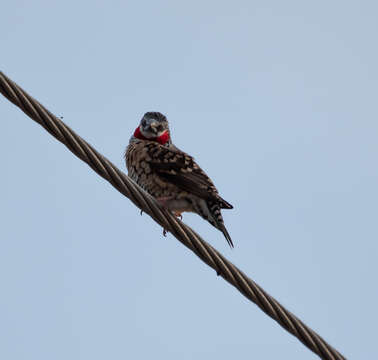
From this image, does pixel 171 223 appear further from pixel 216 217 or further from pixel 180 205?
pixel 180 205

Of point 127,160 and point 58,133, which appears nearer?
point 58,133

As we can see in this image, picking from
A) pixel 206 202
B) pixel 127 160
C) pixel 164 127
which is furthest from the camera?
pixel 164 127

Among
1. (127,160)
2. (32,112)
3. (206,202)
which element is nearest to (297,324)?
(32,112)

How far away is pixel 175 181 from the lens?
28.7 feet

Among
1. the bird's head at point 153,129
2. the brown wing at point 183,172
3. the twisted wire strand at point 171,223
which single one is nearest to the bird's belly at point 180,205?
→ the brown wing at point 183,172

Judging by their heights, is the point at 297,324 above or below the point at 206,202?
below

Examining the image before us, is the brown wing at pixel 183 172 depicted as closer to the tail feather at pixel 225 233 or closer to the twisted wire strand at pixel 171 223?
the tail feather at pixel 225 233

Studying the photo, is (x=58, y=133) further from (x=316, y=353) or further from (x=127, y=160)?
(x=127, y=160)

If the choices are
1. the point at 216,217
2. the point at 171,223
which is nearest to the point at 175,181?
the point at 216,217

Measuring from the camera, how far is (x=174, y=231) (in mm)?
6109

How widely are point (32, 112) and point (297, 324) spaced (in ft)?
7.40

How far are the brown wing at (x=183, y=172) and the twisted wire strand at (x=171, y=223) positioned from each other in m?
2.44

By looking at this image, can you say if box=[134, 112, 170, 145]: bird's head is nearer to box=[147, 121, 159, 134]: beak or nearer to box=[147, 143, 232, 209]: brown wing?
box=[147, 121, 159, 134]: beak

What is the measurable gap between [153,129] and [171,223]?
14.8ft
